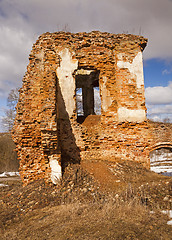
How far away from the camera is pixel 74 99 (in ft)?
25.0

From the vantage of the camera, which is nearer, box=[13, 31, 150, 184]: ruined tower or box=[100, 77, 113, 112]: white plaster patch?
box=[13, 31, 150, 184]: ruined tower

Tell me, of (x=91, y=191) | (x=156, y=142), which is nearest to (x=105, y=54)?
(x=156, y=142)

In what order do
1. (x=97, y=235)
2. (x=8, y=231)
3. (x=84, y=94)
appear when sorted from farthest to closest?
(x=84, y=94), (x=8, y=231), (x=97, y=235)

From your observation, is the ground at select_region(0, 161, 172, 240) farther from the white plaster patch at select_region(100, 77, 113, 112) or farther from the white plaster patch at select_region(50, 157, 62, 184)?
the white plaster patch at select_region(100, 77, 113, 112)

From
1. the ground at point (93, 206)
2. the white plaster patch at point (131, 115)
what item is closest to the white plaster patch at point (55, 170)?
the ground at point (93, 206)

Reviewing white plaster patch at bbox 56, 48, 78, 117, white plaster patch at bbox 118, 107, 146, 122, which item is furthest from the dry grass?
white plaster patch at bbox 56, 48, 78, 117

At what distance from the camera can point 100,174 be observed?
630 cm

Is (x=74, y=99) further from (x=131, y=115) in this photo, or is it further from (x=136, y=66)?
(x=136, y=66)

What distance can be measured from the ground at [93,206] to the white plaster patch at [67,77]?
2.69 m

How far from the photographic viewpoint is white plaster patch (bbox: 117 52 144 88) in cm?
805

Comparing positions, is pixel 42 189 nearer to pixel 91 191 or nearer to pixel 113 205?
pixel 91 191

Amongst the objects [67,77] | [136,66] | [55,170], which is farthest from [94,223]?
[136,66]

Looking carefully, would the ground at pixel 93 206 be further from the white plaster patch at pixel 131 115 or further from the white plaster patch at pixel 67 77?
the white plaster patch at pixel 67 77

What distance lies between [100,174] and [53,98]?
10.6 feet
